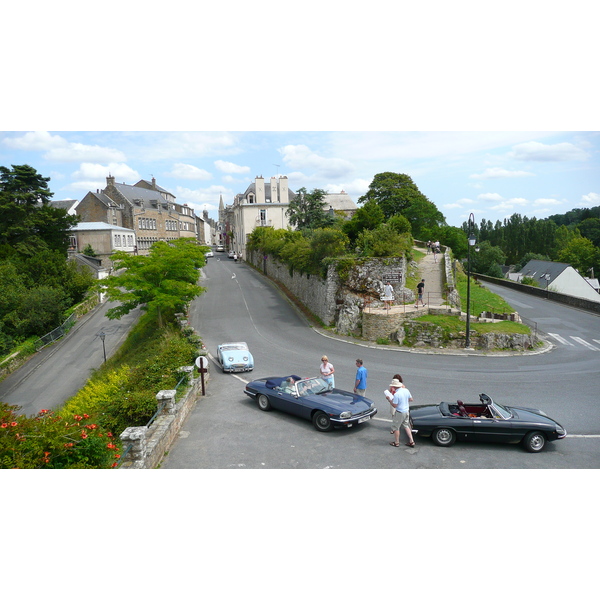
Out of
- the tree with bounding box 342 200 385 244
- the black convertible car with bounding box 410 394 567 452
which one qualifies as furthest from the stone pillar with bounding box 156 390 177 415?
the tree with bounding box 342 200 385 244

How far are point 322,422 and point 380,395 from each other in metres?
3.89

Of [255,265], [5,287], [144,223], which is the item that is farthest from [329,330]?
[144,223]

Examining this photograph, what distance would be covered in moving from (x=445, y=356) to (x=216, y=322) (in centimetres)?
1483

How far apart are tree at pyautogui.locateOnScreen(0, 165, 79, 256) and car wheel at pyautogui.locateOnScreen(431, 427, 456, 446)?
46.4m

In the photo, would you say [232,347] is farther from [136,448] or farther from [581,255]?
[581,255]

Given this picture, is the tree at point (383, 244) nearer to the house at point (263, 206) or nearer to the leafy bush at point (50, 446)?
the leafy bush at point (50, 446)

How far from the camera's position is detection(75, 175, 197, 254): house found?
6681 centimetres

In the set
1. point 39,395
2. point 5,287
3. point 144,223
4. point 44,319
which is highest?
point 144,223

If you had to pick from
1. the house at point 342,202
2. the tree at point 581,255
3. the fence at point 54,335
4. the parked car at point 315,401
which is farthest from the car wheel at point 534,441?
the tree at point 581,255

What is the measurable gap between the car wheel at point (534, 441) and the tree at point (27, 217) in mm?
47984

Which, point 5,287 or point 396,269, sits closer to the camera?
point 396,269

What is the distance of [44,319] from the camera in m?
34.4

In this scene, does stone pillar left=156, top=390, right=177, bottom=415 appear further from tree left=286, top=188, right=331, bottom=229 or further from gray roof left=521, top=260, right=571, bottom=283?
gray roof left=521, top=260, right=571, bottom=283

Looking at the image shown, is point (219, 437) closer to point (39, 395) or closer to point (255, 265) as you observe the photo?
point (39, 395)
